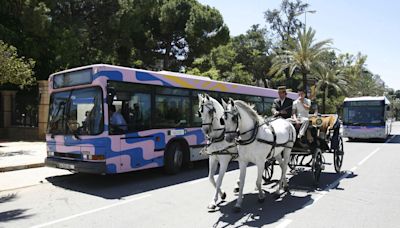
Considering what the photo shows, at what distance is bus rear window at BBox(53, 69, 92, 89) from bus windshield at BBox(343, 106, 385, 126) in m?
19.3

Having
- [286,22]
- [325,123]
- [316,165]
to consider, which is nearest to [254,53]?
[286,22]

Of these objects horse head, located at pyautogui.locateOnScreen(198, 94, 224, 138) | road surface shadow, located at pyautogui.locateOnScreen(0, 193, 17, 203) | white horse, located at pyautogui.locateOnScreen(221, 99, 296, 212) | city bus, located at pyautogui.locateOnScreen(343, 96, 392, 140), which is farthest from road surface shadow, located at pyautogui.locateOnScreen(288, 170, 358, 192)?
city bus, located at pyautogui.locateOnScreen(343, 96, 392, 140)

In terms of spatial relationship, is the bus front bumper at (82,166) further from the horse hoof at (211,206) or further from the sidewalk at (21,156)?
the sidewalk at (21,156)

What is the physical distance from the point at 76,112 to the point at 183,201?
3725 millimetres

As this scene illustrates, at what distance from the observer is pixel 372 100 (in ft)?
76.6

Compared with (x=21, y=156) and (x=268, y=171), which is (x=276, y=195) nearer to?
(x=268, y=171)

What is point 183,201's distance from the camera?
7586mm

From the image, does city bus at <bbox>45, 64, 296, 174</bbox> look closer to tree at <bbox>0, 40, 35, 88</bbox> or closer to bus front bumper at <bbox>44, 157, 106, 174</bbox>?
bus front bumper at <bbox>44, 157, 106, 174</bbox>

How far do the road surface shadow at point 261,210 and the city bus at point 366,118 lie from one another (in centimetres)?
1717

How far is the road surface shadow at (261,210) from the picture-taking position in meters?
6.13

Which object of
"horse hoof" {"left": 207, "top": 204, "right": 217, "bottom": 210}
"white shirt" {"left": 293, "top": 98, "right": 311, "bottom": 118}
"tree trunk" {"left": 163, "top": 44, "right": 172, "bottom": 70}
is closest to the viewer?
"horse hoof" {"left": 207, "top": 204, "right": 217, "bottom": 210}

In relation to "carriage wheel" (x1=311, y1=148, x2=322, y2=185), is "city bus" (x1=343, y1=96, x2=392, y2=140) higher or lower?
higher

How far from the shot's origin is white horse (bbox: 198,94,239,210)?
282 inches

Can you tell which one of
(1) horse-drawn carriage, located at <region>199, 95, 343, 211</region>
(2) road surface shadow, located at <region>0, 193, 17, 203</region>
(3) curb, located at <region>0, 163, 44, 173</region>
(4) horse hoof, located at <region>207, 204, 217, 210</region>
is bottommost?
(2) road surface shadow, located at <region>0, 193, 17, 203</region>
